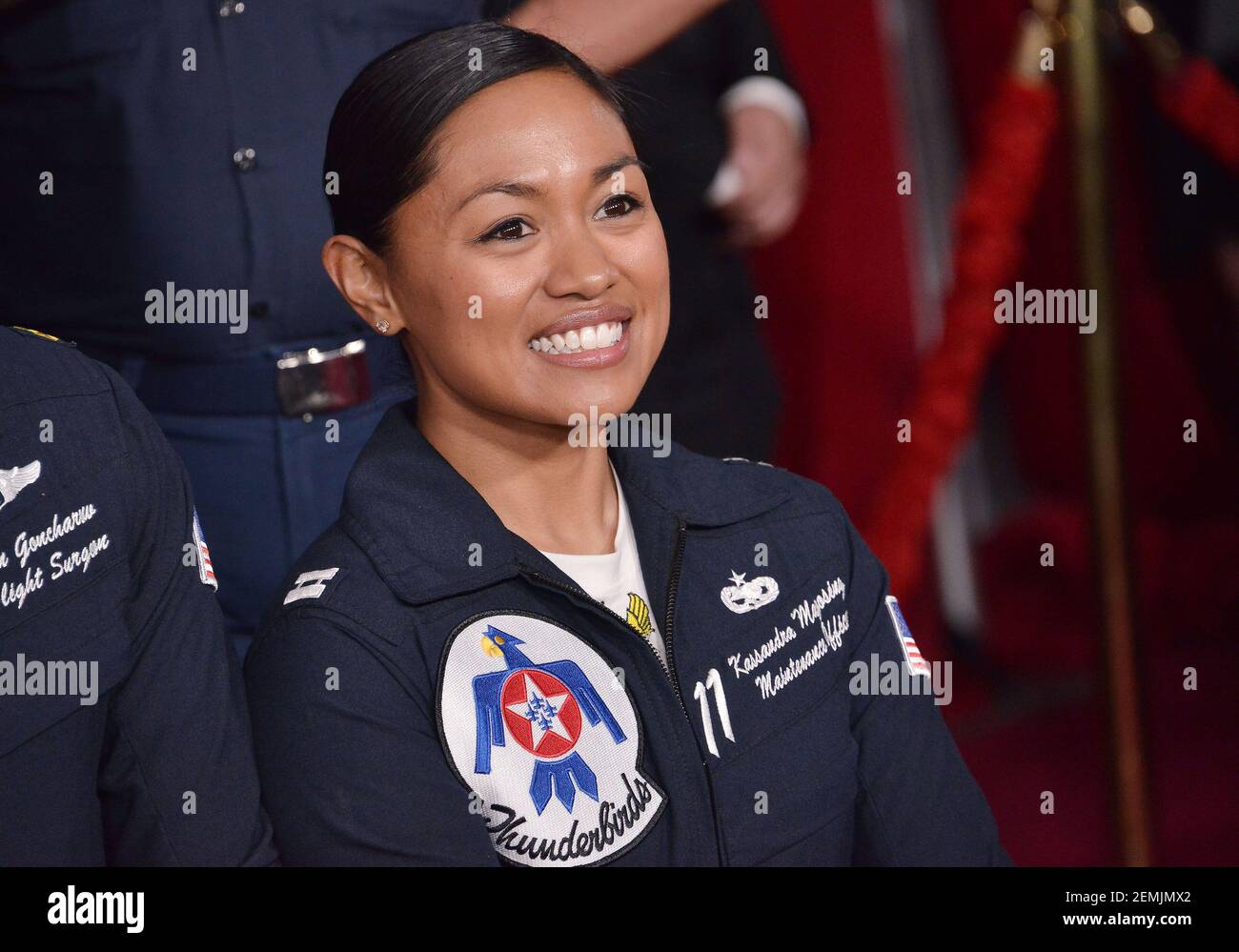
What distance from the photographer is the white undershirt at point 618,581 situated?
4.21ft

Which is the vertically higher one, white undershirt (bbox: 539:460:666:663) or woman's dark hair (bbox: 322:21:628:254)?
woman's dark hair (bbox: 322:21:628:254)

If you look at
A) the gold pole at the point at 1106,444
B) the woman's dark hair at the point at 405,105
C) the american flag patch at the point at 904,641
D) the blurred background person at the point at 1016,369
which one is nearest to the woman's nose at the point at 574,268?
the woman's dark hair at the point at 405,105

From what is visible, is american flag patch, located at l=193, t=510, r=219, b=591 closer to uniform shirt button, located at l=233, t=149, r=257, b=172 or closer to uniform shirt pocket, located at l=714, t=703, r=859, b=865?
uniform shirt button, located at l=233, t=149, r=257, b=172

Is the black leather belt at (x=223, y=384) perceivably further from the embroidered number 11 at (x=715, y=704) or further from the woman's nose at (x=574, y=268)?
the embroidered number 11 at (x=715, y=704)

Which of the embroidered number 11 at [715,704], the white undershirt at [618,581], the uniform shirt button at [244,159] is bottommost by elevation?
the embroidered number 11 at [715,704]

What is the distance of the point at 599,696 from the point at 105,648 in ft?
1.18

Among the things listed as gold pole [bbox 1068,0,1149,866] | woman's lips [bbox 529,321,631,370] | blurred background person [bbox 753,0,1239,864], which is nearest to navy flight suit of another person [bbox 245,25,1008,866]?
woman's lips [bbox 529,321,631,370]

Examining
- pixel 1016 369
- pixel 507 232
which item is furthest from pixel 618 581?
pixel 1016 369

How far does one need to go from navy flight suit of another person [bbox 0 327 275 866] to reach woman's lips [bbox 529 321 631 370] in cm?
29

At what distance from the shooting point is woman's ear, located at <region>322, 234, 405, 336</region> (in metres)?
1.23

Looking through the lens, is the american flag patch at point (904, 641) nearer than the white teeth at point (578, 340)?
No

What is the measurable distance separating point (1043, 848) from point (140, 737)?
1432mm

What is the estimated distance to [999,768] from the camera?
2379 millimetres

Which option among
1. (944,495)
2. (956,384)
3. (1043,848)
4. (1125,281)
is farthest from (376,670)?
(1125,281)
